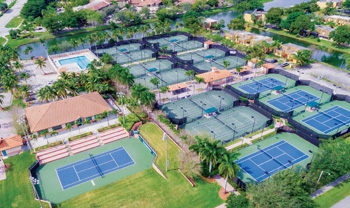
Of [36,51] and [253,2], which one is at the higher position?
[253,2]

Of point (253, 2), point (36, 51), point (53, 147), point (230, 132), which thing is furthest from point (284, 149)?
point (253, 2)

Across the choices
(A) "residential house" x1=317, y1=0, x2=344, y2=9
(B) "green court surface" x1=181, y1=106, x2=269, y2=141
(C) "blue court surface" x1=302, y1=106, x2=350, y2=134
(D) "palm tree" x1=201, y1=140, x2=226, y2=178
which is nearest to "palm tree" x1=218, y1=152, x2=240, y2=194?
(D) "palm tree" x1=201, y1=140, x2=226, y2=178

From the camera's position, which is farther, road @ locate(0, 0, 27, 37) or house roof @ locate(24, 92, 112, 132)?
road @ locate(0, 0, 27, 37)

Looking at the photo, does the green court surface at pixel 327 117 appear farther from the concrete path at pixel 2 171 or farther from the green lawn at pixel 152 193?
the concrete path at pixel 2 171

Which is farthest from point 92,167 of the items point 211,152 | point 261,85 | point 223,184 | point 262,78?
point 262,78

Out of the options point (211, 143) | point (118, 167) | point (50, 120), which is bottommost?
point (118, 167)

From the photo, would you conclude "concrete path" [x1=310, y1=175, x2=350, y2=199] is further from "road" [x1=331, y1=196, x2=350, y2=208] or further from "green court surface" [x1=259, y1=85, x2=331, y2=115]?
"green court surface" [x1=259, y1=85, x2=331, y2=115]

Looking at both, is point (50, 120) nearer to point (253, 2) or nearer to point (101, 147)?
point (101, 147)

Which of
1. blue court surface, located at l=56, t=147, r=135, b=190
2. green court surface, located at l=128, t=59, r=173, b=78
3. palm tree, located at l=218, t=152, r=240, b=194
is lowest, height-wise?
blue court surface, located at l=56, t=147, r=135, b=190
